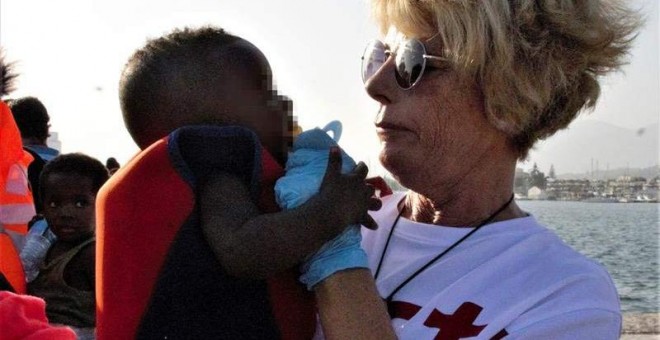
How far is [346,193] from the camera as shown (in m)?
1.68

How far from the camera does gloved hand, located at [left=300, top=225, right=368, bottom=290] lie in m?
1.67

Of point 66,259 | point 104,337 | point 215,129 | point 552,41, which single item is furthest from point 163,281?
point 66,259

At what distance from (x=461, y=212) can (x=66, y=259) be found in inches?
76.5

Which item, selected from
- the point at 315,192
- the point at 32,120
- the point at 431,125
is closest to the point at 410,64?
the point at 431,125

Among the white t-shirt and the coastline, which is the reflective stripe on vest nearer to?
the white t-shirt

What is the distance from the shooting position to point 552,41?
2.19m

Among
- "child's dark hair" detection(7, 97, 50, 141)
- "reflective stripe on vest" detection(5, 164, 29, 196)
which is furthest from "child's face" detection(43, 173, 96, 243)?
"child's dark hair" detection(7, 97, 50, 141)

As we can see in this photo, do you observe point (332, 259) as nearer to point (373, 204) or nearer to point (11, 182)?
point (373, 204)

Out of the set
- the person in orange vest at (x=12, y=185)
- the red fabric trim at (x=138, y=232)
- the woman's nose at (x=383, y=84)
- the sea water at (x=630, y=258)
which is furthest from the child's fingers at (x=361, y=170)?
the sea water at (x=630, y=258)

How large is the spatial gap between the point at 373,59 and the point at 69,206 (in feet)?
6.38

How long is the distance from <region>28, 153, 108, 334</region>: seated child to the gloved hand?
1.91m

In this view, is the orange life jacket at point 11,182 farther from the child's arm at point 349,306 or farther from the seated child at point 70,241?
the child's arm at point 349,306

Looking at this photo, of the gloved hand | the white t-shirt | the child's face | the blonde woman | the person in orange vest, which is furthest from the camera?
the child's face

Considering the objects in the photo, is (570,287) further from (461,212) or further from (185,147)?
(185,147)
